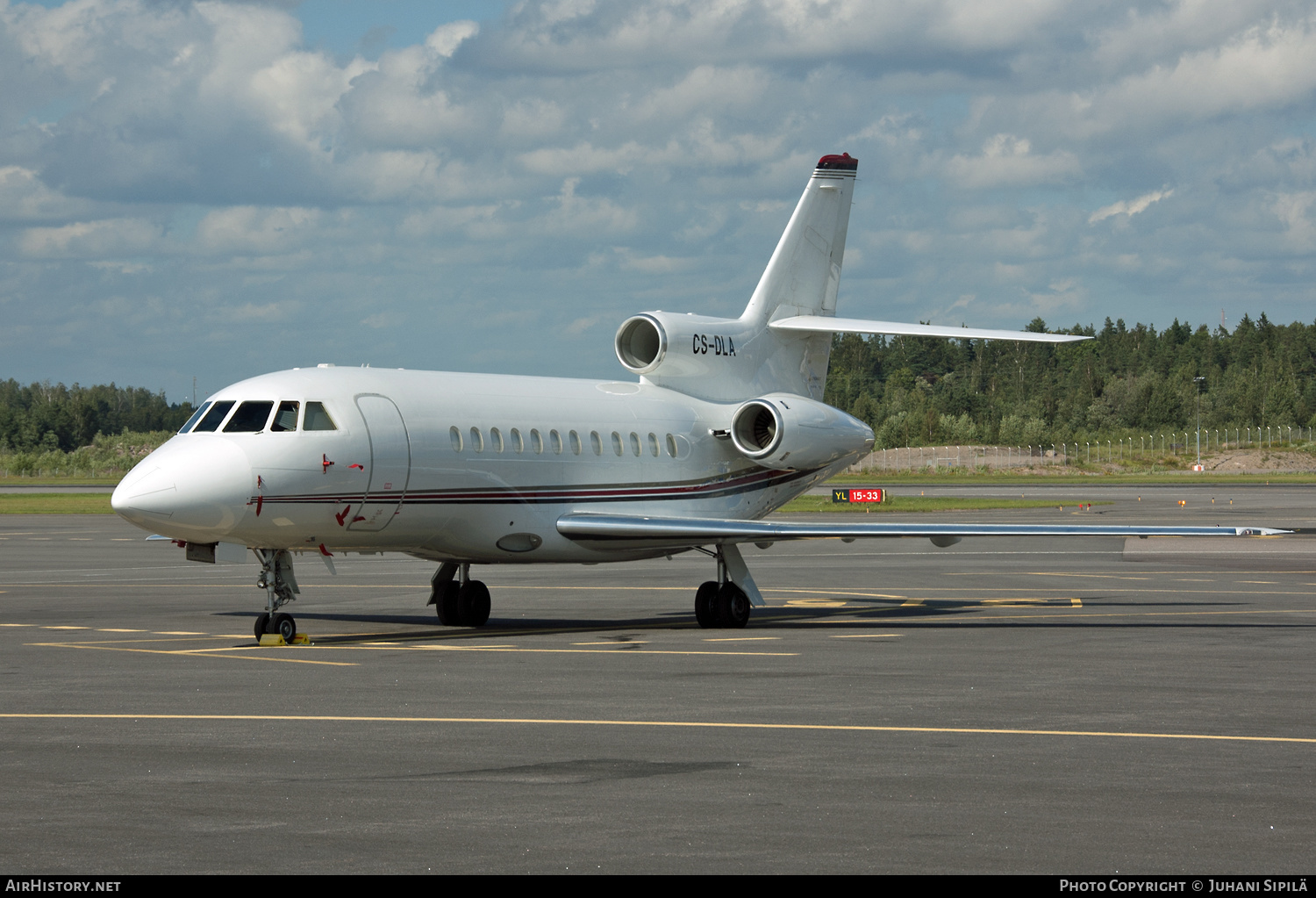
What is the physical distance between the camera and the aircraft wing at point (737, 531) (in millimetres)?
22750

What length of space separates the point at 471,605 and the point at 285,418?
474cm

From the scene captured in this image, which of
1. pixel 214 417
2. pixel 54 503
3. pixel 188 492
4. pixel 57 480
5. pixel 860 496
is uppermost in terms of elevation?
pixel 214 417

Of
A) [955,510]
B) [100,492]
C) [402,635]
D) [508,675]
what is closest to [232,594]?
[402,635]

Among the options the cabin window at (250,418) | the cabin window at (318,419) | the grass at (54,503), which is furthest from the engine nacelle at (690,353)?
the grass at (54,503)

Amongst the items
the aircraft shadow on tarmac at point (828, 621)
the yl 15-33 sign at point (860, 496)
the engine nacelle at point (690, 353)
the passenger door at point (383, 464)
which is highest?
the engine nacelle at point (690, 353)

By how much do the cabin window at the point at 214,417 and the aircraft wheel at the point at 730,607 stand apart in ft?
25.8

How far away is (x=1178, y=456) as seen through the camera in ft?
462

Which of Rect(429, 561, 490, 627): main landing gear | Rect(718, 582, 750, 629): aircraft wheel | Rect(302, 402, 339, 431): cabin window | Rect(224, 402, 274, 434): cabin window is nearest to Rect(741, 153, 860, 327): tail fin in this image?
Rect(718, 582, 750, 629): aircraft wheel

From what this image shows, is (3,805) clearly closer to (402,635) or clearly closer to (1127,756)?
(1127,756)

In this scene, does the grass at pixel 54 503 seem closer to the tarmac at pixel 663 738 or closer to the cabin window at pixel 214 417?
the tarmac at pixel 663 738

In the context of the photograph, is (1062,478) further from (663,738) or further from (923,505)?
(663,738)

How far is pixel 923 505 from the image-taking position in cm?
6644

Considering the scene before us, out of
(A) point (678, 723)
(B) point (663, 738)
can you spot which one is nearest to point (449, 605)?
(A) point (678, 723)

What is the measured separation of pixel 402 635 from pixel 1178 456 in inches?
5077
